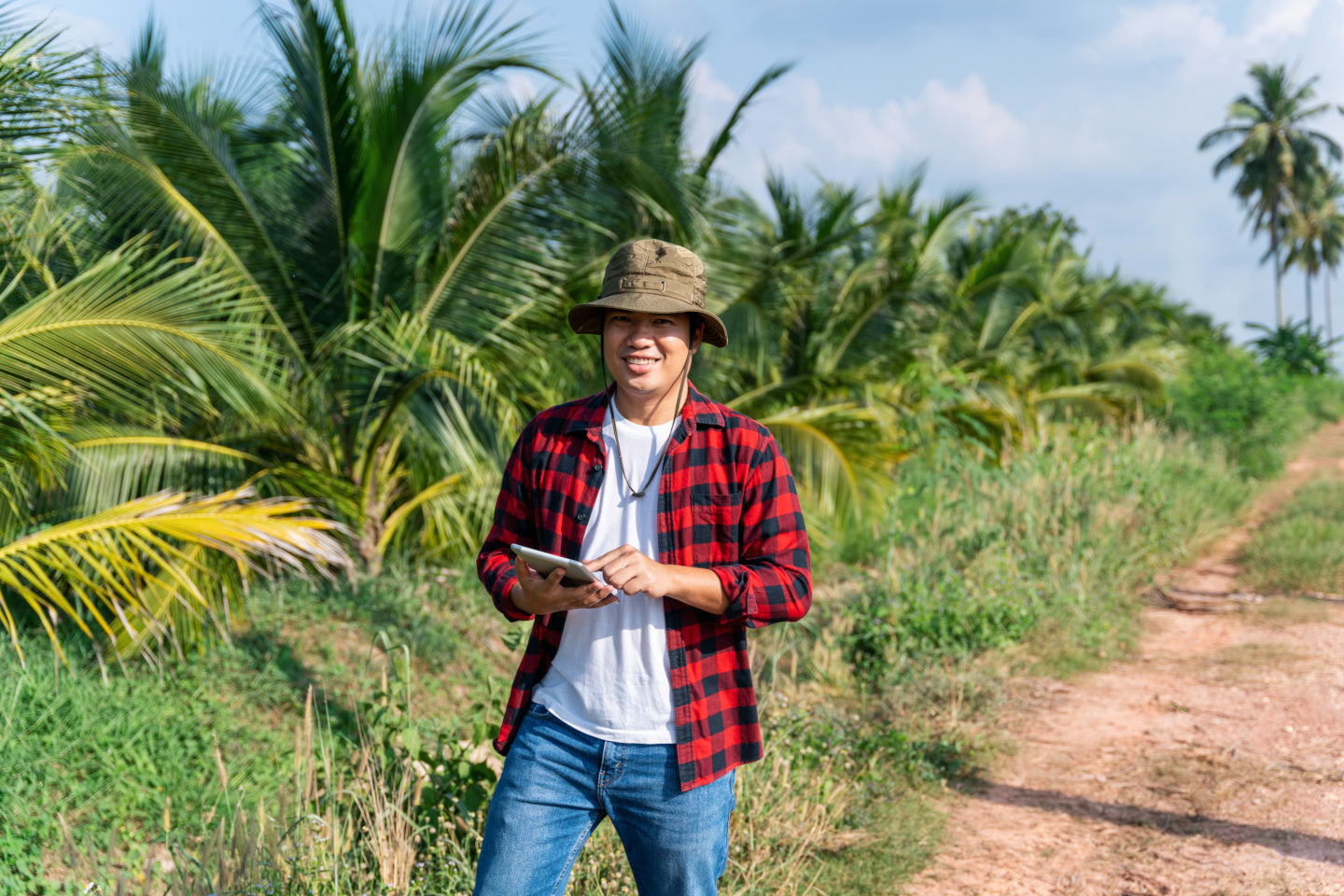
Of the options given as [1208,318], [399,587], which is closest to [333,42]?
[399,587]

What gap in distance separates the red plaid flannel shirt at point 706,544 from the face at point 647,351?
9 centimetres

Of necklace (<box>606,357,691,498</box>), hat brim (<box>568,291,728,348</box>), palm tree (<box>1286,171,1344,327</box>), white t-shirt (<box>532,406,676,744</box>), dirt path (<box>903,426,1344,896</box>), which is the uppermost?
palm tree (<box>1286,171,1344,327</box>)

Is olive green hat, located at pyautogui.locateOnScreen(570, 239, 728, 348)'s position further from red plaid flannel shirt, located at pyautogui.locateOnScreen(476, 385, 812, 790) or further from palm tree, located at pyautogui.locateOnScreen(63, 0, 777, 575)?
palm tree, located at pyautogui.locateOnScreen(63, 0, 777, 575)

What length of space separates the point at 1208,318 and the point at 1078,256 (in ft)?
77.1

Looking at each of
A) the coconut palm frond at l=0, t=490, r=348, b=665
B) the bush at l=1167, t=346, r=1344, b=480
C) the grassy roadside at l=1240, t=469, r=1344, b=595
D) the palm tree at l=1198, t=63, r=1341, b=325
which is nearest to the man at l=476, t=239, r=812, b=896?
the coconut palm frond at l=0, t=490, r=348, b=665

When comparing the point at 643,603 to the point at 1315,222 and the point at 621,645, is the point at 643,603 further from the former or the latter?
the point at 1315,222

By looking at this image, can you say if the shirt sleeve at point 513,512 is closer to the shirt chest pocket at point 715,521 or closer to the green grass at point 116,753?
the shirt chest pocket at point 715,521

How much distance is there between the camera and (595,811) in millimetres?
1944

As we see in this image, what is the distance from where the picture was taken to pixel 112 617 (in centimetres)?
525

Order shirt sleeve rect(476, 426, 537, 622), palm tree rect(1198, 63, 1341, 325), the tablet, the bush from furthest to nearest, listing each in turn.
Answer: palm tree rect(1198, 63, 1341, 325) → the bush → shirt sleeve rect(476, 426, 537, 622) → the tablet

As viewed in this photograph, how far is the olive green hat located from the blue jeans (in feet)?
2.70

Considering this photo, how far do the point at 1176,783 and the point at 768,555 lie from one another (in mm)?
3330

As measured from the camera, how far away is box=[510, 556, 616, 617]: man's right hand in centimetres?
173

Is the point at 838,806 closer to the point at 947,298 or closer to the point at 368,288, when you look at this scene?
the point at 368,288
